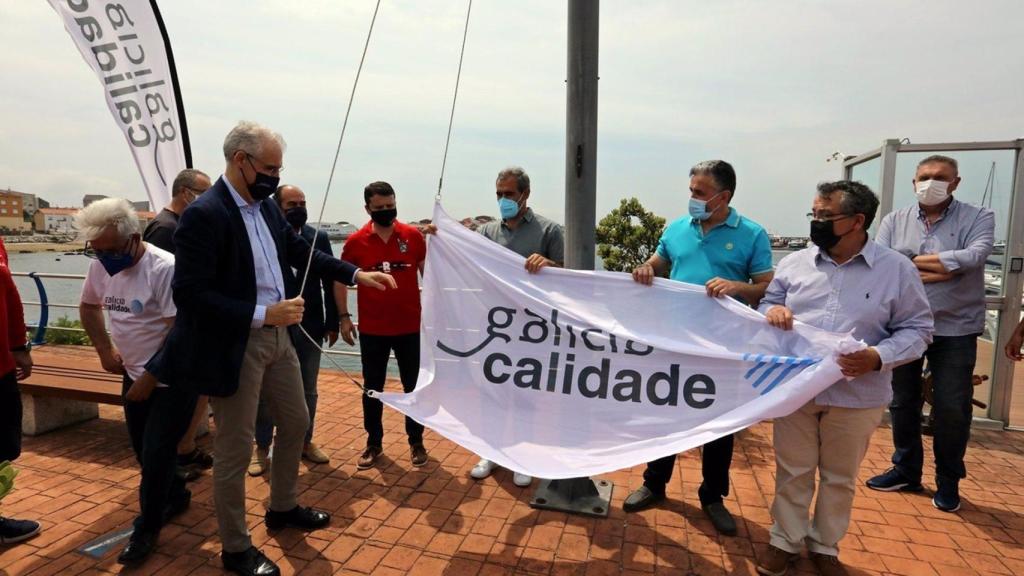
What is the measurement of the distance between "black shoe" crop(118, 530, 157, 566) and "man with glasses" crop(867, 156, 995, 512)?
439 centimetres

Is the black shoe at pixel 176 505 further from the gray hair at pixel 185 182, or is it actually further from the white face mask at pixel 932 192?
the white face mask at pixel 932 192

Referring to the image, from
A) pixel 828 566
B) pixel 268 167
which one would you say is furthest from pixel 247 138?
pixel 828 566

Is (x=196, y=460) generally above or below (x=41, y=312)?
below

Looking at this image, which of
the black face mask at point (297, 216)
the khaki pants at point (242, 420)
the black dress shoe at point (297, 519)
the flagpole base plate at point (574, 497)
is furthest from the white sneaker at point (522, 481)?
the black face mask at point (297, 216)

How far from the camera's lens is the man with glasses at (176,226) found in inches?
132

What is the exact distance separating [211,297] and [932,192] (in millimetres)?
4069

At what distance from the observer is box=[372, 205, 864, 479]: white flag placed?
2625 mm

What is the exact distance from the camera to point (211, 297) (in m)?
2.34

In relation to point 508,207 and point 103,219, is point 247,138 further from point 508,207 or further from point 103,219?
point 508,207

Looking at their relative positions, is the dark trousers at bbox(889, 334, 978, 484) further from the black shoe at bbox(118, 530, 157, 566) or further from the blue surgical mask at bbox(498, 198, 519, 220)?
the black shoe at bbox(118, 530, 157, 566)

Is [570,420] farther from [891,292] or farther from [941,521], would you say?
[941,521]

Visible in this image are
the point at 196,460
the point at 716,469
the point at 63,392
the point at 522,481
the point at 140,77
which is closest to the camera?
the point at 716,469

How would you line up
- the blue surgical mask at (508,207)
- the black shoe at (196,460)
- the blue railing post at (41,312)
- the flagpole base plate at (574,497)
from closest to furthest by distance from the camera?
the flagpole base plate at (574,497) → the blue surgical mask at (508,207) → the black shoe at (196,460) → the blue railing post at (41,312)

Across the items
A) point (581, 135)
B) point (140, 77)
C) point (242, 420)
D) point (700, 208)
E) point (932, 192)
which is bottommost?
point (242, 420)
